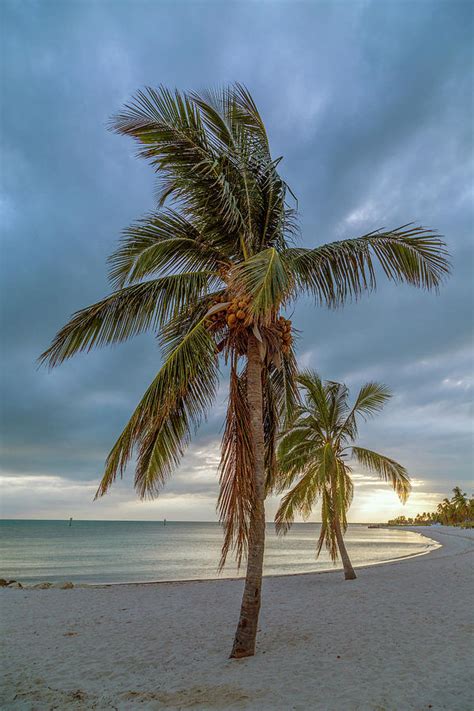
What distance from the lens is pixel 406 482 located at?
42.1 ft

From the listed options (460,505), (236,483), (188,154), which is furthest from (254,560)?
(460,505)

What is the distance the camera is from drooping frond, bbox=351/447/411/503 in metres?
12.9

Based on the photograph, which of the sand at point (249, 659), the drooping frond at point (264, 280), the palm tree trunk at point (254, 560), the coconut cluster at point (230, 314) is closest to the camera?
the drooping frond at point (264, 280)

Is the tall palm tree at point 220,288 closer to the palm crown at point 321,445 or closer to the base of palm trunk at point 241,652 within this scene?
the base of palm trunk at point 241,652

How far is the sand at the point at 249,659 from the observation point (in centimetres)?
494

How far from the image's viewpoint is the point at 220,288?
7160 mm

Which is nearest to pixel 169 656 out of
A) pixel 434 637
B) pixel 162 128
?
pixel 434 637

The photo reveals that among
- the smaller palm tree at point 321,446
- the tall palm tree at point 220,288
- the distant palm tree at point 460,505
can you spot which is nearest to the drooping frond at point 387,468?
the smaller palm tree at point 321,446

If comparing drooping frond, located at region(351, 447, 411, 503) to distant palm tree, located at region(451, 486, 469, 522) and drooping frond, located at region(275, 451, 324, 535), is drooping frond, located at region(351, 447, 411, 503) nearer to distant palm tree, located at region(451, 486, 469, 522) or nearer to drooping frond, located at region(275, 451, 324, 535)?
drooping frond, located at region(275, 451, 324, 535)

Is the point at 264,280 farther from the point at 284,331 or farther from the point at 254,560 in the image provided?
the point at 254,560

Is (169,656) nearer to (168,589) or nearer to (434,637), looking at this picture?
(434,637)

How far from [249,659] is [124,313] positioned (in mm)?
5098

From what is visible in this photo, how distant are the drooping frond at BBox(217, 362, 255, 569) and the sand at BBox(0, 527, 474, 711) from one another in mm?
1420

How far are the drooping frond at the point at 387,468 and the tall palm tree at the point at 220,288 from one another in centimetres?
690
